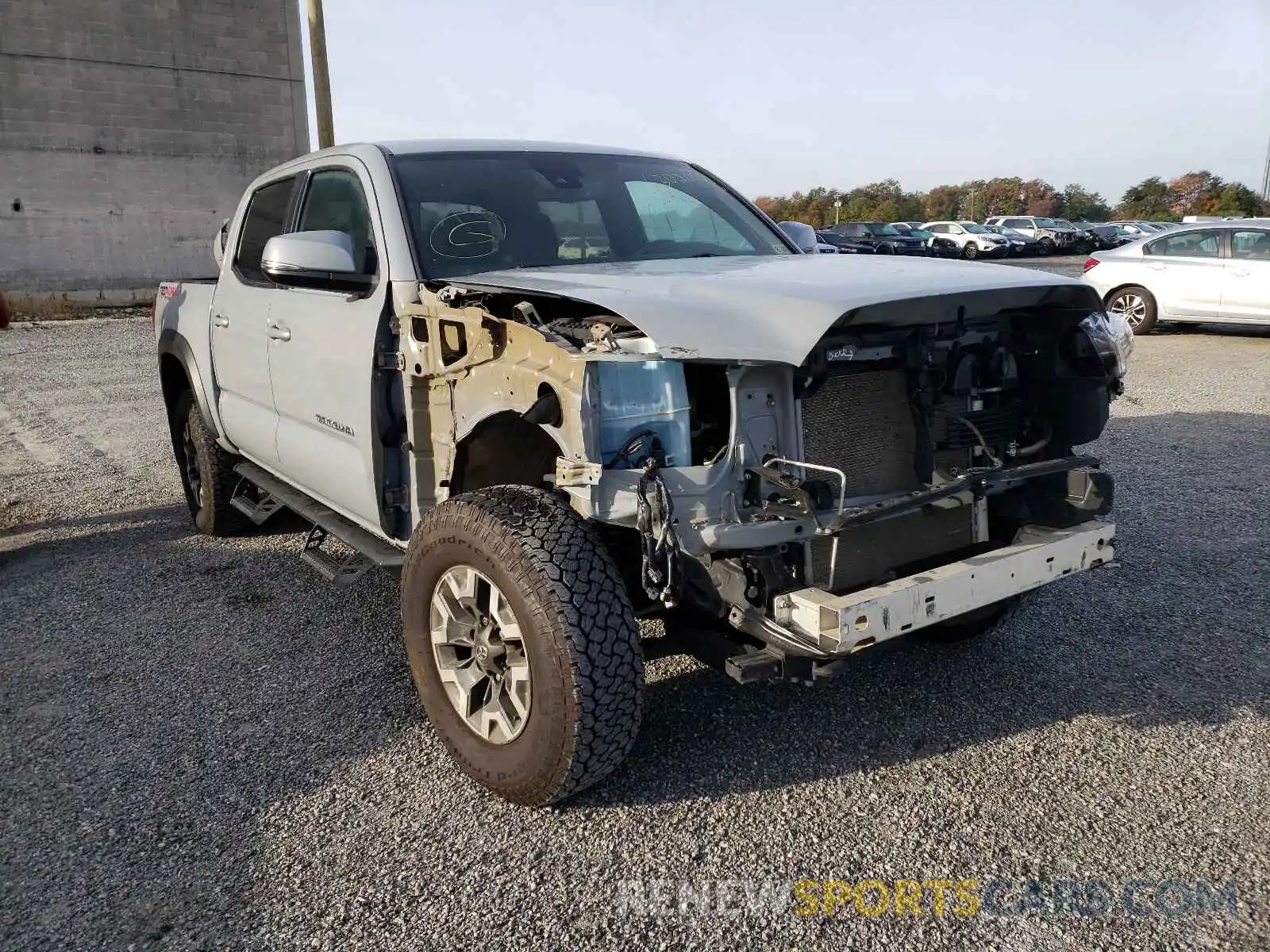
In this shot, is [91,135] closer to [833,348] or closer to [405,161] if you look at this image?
[405,161]

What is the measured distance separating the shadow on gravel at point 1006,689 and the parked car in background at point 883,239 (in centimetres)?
2949

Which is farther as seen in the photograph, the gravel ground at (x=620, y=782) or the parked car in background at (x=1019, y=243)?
the parked car in background at (x=1019, y=243)

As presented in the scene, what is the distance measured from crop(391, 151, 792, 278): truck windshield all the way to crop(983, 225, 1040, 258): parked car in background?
33.1m

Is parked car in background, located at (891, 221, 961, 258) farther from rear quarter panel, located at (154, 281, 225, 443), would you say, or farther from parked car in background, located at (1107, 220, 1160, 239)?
rear quarter panel, located at (154, 281, 225, 443)

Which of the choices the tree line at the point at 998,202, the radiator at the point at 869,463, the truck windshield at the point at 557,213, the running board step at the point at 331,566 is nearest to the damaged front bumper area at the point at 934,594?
the radiator at the point at 869,463

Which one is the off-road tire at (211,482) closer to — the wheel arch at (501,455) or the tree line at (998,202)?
the wheel arch at (501,455)

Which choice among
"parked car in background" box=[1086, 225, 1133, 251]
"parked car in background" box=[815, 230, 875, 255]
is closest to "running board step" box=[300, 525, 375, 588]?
"parked car in background" box=[815, 230, 875, 255]

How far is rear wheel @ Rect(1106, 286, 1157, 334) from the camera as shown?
1352 cm

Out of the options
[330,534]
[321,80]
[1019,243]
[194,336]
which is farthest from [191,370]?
[1019,243]

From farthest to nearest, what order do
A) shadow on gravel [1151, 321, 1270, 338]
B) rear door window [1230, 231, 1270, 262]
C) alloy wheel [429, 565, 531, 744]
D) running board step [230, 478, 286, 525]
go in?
shadow on gravel [1151, 321, 1270, 338] < rear door window [1230, 231, 1270, 262] < running board step [230, 478, 286, 525] < alloy wheel [429, 565, 531, 744]

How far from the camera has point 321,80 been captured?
1446 centimetres

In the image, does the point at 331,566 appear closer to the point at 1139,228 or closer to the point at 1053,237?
the point at 1053,237

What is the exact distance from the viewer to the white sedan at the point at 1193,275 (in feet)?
41.8

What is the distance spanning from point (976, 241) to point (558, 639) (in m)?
34.3
